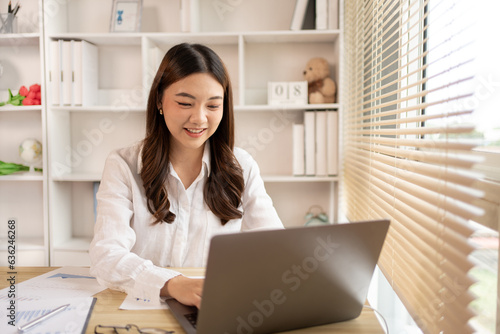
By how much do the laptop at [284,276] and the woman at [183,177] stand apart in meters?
0.63

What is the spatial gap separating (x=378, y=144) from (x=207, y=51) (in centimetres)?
69

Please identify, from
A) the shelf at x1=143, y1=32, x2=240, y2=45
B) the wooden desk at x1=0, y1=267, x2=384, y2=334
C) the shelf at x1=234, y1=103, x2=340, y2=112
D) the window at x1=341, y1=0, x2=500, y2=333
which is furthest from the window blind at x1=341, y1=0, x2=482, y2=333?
the shelf at x1=143, y1=32, x2=240, y2=45

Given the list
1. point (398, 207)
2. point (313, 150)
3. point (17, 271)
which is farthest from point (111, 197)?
point (313, 150)

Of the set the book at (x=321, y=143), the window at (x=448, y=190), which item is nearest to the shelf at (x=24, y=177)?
the book at (x=321, y=143)

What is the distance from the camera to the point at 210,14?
268cm

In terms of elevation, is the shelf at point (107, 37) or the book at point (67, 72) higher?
the shelf at point (107, 37)

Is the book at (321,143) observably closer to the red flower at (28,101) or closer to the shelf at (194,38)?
the shelf at (194,38)

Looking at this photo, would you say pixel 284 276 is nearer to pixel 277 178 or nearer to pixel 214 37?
pixel 277 178

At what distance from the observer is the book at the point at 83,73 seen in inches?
96.8

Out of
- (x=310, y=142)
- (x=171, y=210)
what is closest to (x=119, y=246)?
(x=171, y=210)

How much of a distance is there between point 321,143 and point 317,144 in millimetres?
22

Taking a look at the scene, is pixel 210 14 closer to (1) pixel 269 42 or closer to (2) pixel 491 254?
(1) pixel 269 42

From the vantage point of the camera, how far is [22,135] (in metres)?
2.76

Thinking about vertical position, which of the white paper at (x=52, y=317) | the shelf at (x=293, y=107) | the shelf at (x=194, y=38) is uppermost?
the shelf at (x=194, y=38)
